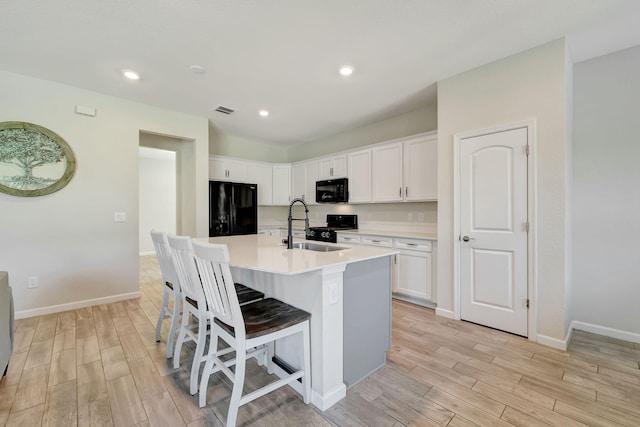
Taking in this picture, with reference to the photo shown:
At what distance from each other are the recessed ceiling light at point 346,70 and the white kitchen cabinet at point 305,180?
7.92ft

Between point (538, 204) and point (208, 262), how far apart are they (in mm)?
2798

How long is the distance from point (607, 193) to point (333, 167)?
349 cm

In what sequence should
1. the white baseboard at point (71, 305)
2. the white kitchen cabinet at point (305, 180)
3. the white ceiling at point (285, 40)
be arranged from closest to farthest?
the white ceiling at point (285, 40) → the white baseboard at point (71, 305) → the white kitchen cabinet at point (305, 180)

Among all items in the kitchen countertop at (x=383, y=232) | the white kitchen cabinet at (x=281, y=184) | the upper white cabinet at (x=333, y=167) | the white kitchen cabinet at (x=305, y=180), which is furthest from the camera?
the white kitchen cabinet at (x=281, y=184)

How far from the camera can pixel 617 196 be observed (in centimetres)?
258

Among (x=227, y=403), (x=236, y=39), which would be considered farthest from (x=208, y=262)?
(x=236, y=39)

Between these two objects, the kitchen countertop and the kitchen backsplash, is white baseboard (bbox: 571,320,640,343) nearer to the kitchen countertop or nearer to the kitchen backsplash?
the kitchen countertop

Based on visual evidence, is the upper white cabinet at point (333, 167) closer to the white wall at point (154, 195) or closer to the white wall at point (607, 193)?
the white wall at point (607, 193)

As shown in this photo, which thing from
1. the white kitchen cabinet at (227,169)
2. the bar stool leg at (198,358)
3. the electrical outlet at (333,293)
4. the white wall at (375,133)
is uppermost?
the white wall at (375,133)

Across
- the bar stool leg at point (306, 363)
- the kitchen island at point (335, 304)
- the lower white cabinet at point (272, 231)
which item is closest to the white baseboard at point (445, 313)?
the kitchen island at point (335, 304)

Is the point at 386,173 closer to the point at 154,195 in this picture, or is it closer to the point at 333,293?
the point at 333,293

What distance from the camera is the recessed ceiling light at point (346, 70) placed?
9.20 ft

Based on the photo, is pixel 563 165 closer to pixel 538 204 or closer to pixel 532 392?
pixel 538 204

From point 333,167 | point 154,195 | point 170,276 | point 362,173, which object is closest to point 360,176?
point 362,173
